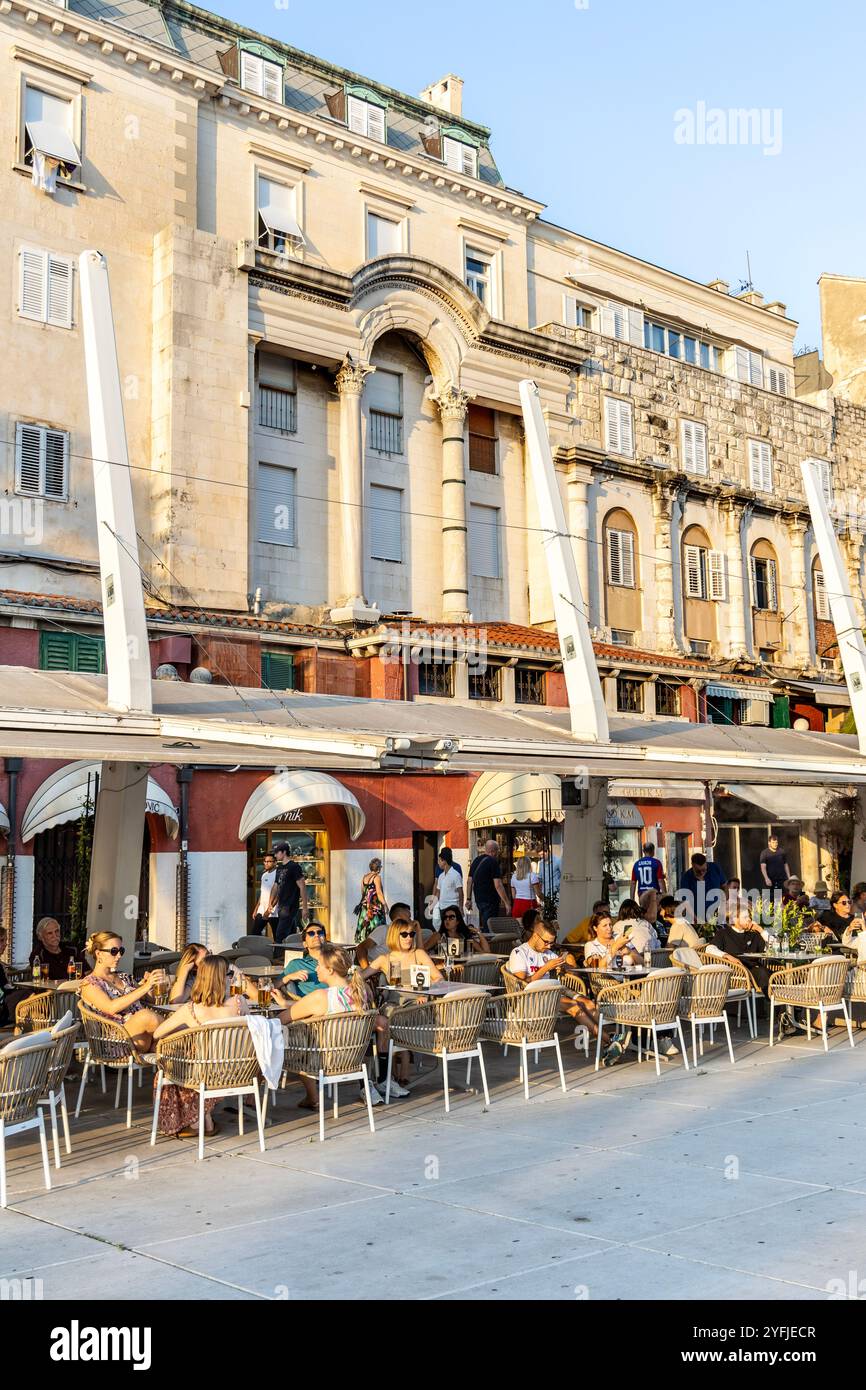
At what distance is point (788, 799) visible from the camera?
2975 cm

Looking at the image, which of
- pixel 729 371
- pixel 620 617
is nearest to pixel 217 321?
pixel 620 617

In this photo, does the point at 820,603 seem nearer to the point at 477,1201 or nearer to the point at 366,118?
the point at 366,118

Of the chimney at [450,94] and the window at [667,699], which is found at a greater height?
the chimney at [450,94]

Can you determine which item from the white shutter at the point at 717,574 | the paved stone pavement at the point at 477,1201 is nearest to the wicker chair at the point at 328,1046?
the paved stone pavement at the point at 477,1201

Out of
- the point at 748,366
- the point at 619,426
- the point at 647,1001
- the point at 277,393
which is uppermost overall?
the point at 748,366

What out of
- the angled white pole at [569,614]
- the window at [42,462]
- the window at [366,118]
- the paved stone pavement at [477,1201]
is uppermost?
the window at [366,118]

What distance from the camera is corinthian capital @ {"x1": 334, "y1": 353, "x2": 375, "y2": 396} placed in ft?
86.5

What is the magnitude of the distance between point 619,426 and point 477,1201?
2679 centimetres

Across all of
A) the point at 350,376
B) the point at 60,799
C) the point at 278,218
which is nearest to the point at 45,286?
the point at 278,218

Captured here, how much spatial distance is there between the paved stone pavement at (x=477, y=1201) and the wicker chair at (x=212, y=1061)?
422 millimetres

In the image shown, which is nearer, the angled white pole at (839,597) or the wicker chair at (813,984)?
the wicker chair at (813,984)

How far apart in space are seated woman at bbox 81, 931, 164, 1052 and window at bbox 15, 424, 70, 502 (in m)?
13.8

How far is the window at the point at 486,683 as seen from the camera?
2678 cm

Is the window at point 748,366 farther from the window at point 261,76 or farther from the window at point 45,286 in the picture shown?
the window at point 45,286
